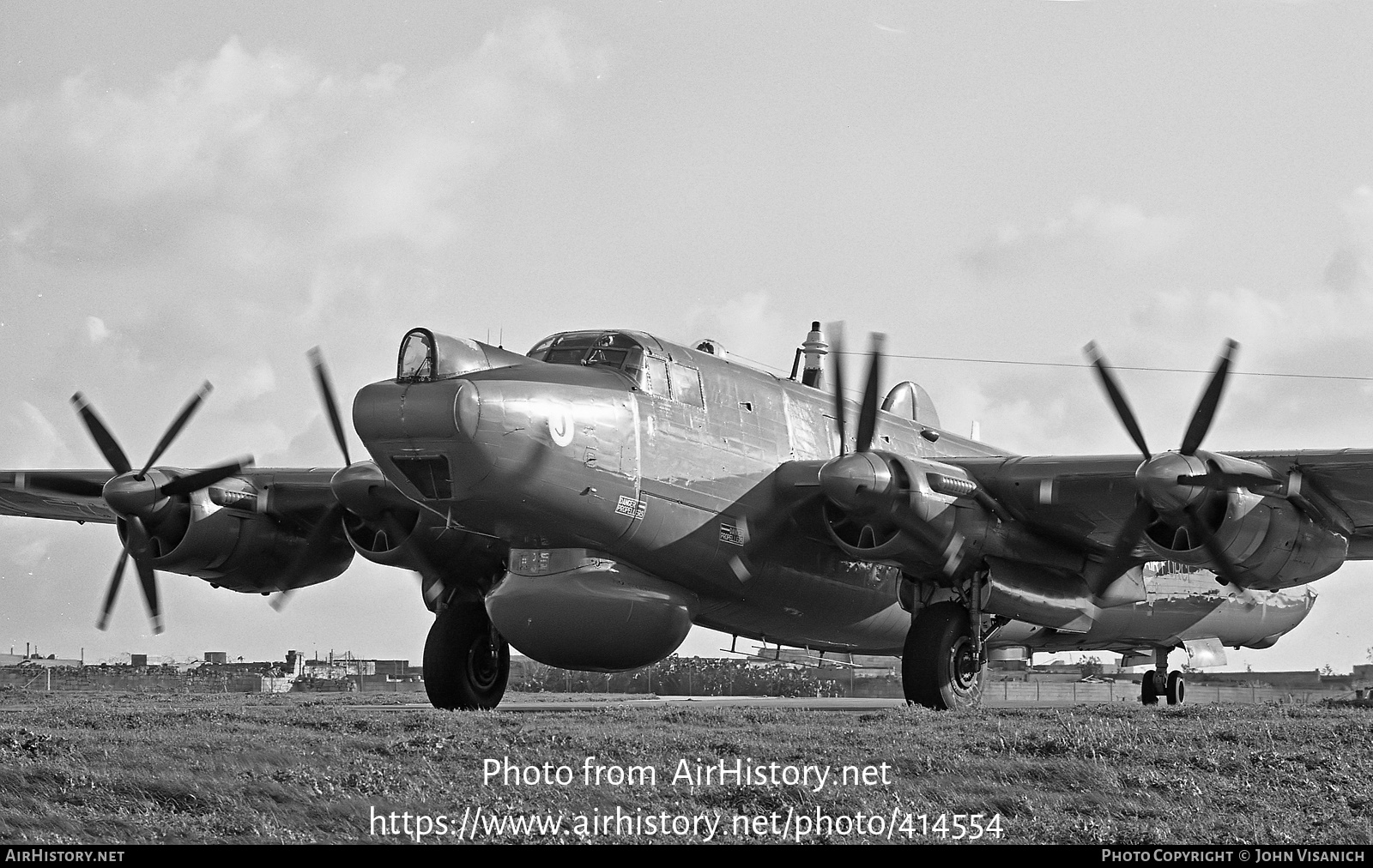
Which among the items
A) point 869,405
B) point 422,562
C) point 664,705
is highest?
point 869,405

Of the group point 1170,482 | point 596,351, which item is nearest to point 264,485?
point 596,351

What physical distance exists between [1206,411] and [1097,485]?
2.50 m

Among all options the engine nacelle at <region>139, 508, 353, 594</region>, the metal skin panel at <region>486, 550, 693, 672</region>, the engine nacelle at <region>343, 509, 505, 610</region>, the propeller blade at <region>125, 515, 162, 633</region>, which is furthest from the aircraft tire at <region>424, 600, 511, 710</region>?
the propeller blade at <region>125, 515, 162, 633</region>

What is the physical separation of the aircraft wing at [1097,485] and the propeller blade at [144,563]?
13.9 metres

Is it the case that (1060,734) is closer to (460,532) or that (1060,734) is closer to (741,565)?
(741,565)

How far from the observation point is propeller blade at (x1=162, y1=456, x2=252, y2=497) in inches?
885

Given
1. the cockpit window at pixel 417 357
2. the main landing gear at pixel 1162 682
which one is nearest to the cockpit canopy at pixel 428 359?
the cockpit window at pixel 417 357

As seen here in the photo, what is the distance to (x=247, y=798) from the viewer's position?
13.2m

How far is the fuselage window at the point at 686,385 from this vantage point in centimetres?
2020

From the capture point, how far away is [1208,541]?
758 inches

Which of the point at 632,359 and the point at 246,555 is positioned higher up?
the point at 632,359

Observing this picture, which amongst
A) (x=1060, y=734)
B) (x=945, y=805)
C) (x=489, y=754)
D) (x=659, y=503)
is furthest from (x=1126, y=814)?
(x=659, y=503)

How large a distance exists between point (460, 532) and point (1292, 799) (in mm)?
13489

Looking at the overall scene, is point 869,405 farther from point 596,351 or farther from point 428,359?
point 428,359
